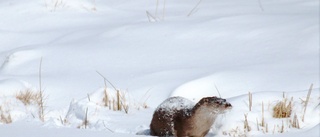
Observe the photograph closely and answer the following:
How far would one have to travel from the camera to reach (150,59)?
505 centimetres

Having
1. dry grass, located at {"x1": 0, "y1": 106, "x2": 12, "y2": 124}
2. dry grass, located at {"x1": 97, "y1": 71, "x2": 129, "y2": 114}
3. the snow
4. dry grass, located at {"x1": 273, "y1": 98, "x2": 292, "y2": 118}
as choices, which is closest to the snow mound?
the snow

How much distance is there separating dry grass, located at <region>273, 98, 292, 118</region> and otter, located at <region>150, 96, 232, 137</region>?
1.41 ft

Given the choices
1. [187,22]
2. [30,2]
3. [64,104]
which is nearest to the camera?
[64,104]

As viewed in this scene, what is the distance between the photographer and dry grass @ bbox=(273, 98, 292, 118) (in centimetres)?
351

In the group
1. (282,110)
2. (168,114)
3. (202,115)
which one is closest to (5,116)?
(168,114)

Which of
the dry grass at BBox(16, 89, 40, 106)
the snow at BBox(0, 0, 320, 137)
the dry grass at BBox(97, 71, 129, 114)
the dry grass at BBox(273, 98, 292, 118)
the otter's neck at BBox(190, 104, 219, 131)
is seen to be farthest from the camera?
the dry grass at BBox(16, 89, 40, 106)

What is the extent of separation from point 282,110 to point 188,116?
0.55m

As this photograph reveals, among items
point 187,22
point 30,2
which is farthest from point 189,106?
point 30,2

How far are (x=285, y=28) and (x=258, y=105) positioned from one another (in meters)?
1.90

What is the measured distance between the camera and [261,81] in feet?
14.8

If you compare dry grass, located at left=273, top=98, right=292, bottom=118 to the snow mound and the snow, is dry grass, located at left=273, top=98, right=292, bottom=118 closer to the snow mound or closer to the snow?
the snow

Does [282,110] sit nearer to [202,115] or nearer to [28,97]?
[202,115]

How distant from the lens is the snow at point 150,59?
3.65 meters

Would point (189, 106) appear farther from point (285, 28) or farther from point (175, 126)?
point (285, 28)
